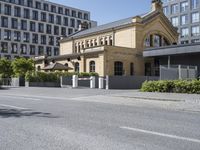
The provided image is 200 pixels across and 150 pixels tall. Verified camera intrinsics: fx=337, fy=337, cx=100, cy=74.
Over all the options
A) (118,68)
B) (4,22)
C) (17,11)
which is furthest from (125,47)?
(17,11)

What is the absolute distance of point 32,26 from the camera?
323 ft

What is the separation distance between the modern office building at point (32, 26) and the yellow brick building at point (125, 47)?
37020 mm

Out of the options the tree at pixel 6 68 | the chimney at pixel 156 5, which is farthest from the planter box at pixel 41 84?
the chimney at pixel 156 5

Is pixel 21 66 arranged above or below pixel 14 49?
below

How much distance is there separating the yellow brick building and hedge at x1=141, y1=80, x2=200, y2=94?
2145cm

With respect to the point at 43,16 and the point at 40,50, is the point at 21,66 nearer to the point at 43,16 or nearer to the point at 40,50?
the point at 40,50

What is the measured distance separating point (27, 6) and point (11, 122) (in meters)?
92.9

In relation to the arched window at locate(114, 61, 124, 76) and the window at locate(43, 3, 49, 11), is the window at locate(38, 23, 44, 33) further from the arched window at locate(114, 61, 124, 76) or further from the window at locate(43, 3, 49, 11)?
the arched window at locate(114, 61, 124, 76)

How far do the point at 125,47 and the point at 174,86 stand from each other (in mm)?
26144

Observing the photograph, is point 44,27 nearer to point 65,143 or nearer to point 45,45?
point 45,45

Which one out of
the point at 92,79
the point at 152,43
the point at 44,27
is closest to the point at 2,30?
the point at 44,27

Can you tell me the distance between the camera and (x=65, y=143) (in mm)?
7129

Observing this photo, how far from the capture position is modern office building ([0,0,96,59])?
92750 millimetres

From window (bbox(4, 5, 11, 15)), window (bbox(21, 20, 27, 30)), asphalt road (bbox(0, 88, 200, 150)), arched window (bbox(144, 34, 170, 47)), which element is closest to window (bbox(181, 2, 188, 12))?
arched window (bbox(144, 34, 170, 47))
